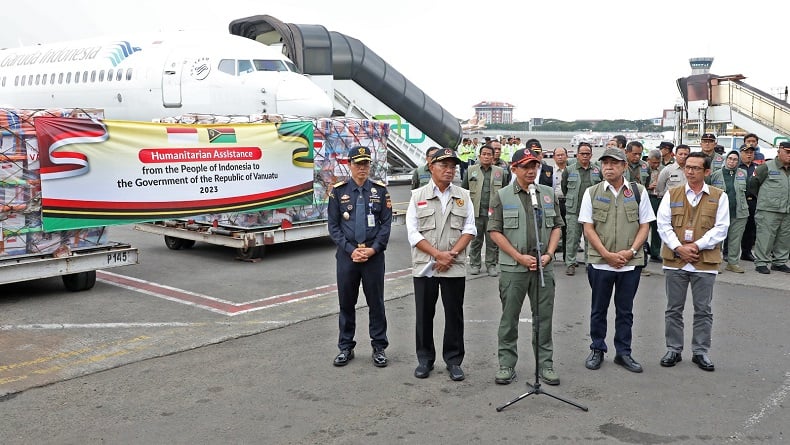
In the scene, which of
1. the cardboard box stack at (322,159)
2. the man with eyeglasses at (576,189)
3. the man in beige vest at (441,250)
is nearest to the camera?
the man in beige vest at (441,250)

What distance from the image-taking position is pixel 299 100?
17922mm

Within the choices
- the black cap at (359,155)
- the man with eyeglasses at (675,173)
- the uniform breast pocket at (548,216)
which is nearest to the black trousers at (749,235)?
the man with eyeglasses at (675,173)

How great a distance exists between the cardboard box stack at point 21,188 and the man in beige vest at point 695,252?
274 inches

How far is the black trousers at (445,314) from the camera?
5.88 metres

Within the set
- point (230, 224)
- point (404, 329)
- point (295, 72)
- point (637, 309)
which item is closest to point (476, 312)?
point (404, 329)

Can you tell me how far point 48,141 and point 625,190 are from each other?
6.55 metres

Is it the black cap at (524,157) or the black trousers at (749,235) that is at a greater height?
the black cap at (524,157)

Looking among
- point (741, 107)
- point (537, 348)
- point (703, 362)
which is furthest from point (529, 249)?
point (741, 107)

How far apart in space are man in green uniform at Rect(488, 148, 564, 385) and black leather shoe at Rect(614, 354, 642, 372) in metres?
0.74

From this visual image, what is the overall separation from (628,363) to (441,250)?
187 cm

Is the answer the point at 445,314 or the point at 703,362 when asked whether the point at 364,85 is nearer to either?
the point at 445,314

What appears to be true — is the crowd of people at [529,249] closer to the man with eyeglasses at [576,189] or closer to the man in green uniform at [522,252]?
the man in green uniform at [522,252]

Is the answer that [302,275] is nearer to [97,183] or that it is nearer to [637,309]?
[97,183]

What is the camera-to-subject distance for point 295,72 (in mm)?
19234
